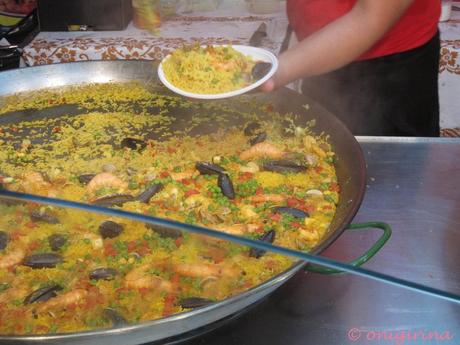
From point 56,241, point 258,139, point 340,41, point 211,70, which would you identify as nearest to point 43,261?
point 56,241

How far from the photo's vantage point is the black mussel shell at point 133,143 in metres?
2.60

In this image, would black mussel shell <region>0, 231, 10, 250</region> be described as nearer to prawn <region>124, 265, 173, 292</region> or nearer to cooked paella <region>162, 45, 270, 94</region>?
prawn <region>124, 265, 173, 292</region>

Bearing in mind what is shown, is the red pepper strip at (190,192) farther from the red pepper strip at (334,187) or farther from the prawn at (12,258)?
the prawn at (12,258)

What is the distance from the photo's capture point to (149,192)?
7.25ft

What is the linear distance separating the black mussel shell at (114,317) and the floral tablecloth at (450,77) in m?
3.15

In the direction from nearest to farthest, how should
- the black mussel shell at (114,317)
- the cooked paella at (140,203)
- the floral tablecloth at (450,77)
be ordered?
1. the black mussel shell at (114,317)
2. the cooked paella at (140,203)
3. the floral tablecloth at (450,77)

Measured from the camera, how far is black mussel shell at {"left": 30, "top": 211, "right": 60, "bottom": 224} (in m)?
2.00

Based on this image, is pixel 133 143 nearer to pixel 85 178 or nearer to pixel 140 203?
pixel 85 178

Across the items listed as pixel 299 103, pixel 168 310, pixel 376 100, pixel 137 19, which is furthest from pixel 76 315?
pixel 137 19

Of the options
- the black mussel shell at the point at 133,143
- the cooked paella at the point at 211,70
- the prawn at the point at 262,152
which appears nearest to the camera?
the cooked paella at the point at 211,70

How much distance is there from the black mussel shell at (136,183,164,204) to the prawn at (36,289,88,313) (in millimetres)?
604

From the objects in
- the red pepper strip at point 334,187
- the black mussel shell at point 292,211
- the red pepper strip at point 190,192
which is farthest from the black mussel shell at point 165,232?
the red pepper strip at point 334,187

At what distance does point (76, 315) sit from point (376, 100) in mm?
2189

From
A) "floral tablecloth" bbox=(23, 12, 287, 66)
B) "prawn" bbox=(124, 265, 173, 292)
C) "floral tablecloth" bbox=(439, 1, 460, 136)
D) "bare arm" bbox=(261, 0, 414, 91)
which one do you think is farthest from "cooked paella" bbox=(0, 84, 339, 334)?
"floral tablecloth" bbox=(439, 1, 460, 136)
